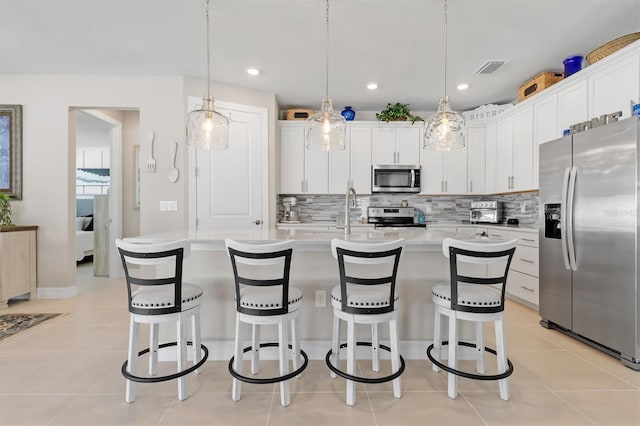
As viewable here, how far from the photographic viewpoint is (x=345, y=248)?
1735mm

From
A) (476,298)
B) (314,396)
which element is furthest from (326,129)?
(314,396)

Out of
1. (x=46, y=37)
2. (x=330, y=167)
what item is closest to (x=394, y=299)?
(x=330, y=167)

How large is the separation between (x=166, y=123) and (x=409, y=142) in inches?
131

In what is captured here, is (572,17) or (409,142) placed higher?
(572,17)

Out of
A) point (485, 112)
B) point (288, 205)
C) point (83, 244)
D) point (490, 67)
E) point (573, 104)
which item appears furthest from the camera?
point (83, 244)

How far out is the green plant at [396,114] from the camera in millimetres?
4707

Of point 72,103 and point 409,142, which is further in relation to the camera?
point 409,142

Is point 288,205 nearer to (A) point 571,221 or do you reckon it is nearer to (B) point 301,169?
(B) point 301,169

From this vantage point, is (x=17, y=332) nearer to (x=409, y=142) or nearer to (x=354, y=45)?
(x=354, y=45)

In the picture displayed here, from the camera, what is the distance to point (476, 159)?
4777mm

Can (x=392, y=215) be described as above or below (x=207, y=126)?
below

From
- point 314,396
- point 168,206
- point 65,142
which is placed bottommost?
point 314,396

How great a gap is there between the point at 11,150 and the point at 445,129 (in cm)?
487

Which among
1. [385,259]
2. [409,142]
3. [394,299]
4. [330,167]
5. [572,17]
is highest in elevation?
[572,17]
